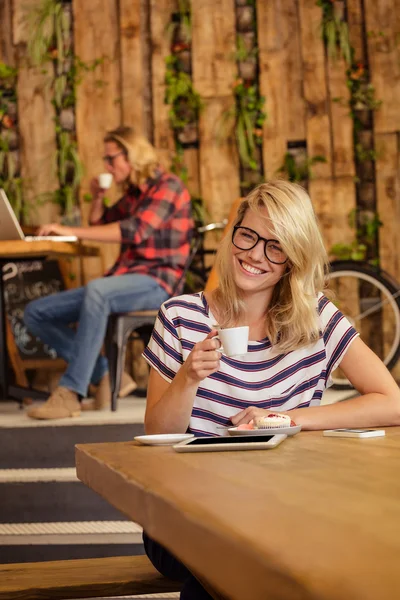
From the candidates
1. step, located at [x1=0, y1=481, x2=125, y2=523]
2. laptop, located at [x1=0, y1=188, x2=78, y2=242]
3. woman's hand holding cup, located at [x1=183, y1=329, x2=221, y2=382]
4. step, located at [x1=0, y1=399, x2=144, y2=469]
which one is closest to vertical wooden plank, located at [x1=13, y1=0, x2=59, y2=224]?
laptop, located at [x1=0, y1=188, x2=78, y2=242]

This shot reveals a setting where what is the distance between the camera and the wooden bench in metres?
1.74

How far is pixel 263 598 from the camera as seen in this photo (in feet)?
2.30

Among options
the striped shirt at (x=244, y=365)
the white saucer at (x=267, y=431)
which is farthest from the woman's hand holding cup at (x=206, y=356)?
the striped shirt at (x=244, y=365)

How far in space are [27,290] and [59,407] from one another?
1.78 meters

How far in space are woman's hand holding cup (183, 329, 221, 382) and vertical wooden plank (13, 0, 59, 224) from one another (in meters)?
4.27

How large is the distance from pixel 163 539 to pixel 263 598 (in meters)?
0.32

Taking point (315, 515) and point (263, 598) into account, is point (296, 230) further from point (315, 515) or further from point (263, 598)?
point (263, 598)

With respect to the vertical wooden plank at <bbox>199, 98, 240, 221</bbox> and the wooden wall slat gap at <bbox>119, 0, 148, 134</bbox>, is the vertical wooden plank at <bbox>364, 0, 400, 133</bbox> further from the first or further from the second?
the wooden wall slat gap at <bbox>119, 0, 148, 134</bbox>

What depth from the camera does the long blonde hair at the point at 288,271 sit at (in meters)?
2.03

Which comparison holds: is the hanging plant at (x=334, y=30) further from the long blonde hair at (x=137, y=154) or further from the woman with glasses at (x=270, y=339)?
the woman with glasses at (x=270, y=339)

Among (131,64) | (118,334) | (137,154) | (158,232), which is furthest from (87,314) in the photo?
(131,64)

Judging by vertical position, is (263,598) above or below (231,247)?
below

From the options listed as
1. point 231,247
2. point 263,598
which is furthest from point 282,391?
point 263,598

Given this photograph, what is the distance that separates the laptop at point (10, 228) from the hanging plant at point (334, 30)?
255cm
